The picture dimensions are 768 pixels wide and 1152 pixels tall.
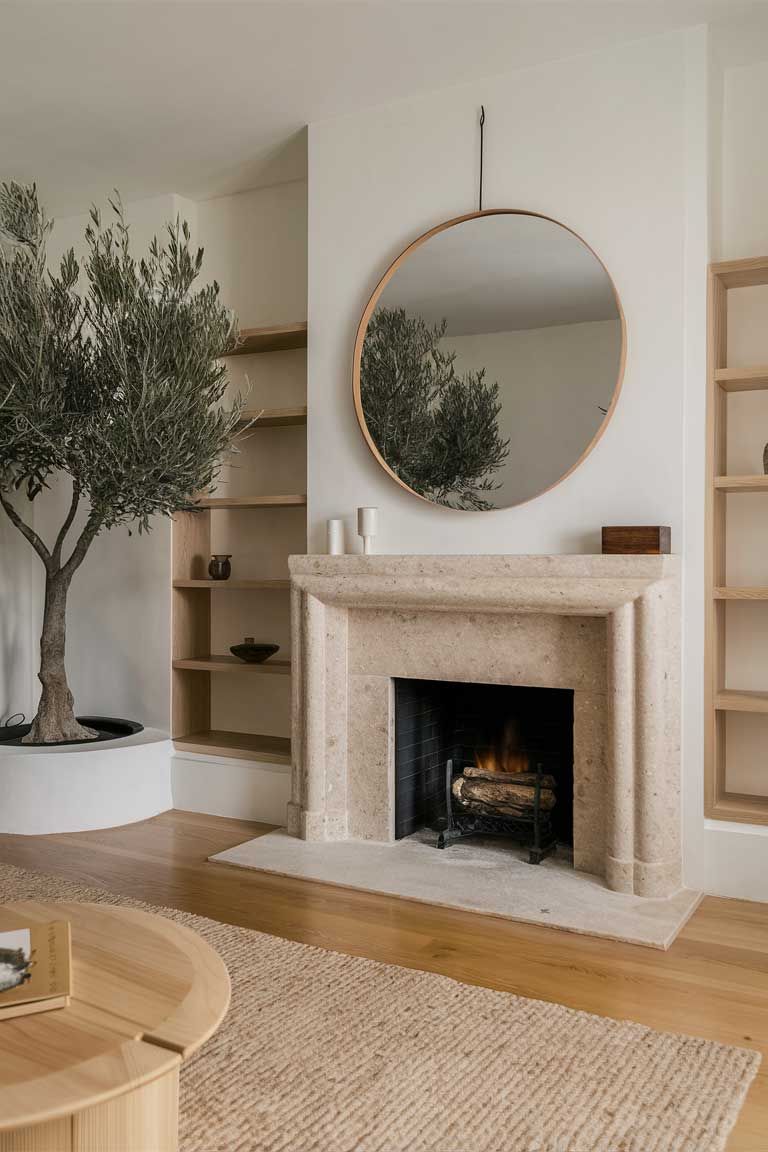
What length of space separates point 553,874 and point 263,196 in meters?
3.38

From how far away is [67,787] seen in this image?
13.2 ft

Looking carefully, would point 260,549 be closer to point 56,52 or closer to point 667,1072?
point 56,52

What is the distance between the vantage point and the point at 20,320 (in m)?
3.67

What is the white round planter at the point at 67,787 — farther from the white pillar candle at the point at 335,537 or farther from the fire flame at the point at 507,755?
the fire flame at the point at 507,755

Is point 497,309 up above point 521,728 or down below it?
above

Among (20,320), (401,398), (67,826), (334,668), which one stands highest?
(20,320)

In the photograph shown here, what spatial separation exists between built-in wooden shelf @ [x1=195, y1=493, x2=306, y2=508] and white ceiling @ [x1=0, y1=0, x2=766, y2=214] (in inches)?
60.1

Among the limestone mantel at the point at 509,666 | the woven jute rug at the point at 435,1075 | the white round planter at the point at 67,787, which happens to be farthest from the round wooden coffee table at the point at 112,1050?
the white round planter at the point at 67,787

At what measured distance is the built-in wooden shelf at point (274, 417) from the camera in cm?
414

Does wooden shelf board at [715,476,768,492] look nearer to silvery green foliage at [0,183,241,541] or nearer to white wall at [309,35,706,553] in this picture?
white wall at [309,35,706,553]

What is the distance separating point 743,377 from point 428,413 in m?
1.14

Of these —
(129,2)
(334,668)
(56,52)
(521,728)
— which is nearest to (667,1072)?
(521,728)

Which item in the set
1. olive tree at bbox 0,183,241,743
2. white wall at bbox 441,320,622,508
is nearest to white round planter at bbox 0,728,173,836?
olive tree at bbox 0,183,241,743

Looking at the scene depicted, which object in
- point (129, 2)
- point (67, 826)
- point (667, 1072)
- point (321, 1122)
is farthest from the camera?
point (67, 826)
